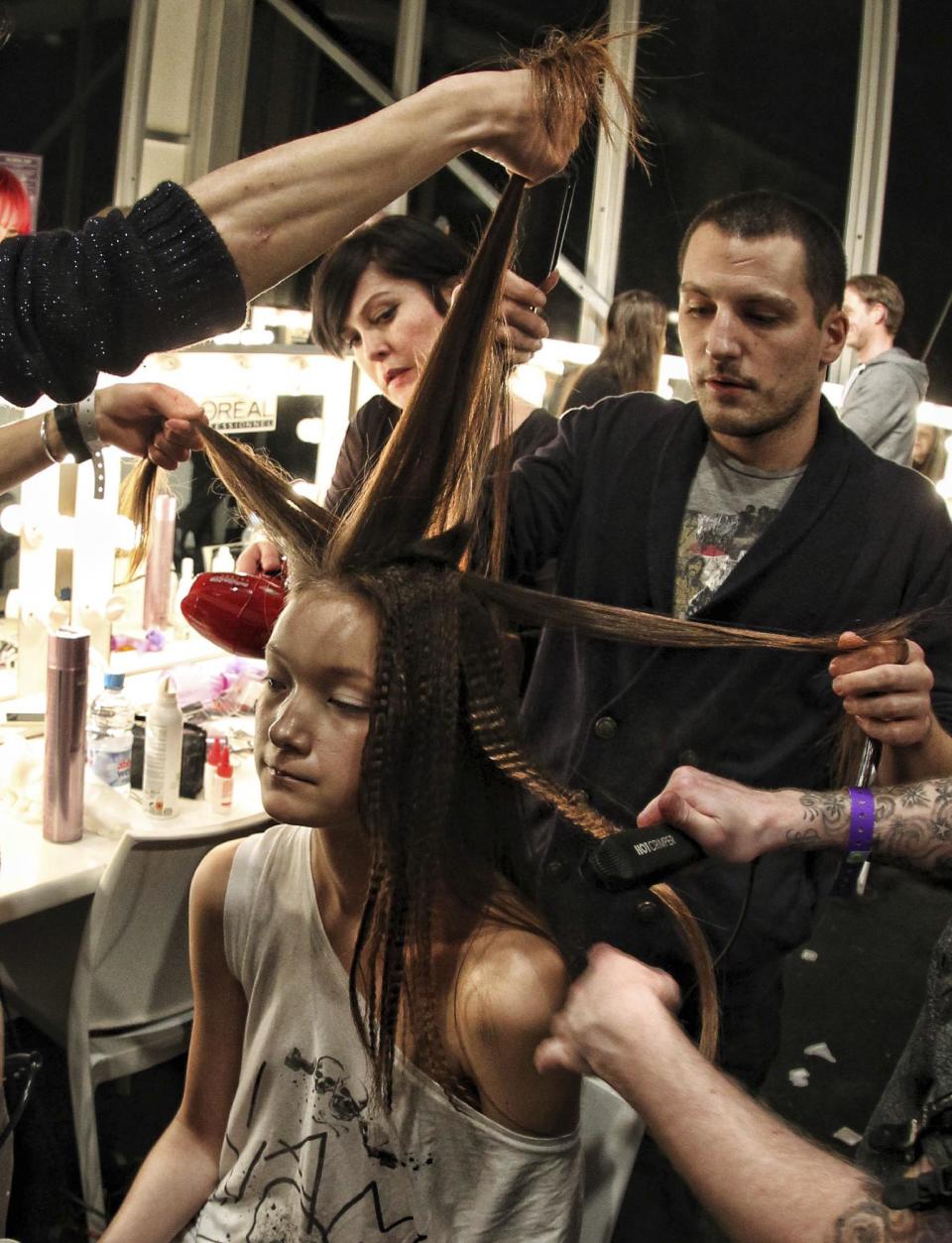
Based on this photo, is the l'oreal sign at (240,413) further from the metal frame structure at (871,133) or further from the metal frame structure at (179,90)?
the metal frame structure at (871,133)

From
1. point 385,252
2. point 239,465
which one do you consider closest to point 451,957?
point 239,465

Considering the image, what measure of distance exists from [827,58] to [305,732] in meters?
5.37

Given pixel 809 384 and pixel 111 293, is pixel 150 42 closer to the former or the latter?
pixel 809 384

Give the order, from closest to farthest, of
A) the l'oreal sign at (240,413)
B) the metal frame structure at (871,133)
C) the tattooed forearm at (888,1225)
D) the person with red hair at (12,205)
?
the tattooed forearm at (888,1225), the l'oreal sign at (240,413), the person with red hair at (12,205), the metal frame structure at (871,133)

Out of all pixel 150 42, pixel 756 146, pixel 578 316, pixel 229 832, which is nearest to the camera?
pixel 229 832

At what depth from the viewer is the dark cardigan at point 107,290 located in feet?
3.27

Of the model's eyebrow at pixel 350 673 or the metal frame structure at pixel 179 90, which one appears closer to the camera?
the model's eyebrow at pixel 350 673

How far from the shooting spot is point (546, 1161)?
1176 millimetres

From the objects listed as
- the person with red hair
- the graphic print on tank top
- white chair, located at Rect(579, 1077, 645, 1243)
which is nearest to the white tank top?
the graphic print on tank top

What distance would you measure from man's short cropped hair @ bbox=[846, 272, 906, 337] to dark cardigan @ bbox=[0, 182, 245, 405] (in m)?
3.79

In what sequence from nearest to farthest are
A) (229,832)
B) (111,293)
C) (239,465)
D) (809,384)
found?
(111,293) < (239,465) < (809,384) < (229,832)

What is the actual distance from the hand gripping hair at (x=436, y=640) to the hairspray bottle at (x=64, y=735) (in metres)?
0.89

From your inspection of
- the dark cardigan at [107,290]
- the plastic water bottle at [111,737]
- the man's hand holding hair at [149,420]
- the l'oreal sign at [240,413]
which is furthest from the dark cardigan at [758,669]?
the l'oreal sign at [240,413]

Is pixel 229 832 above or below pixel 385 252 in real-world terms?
below
